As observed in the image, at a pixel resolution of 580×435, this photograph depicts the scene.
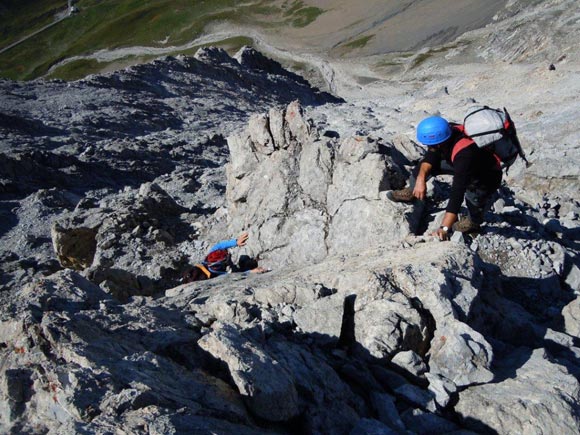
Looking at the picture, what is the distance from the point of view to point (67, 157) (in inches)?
1141

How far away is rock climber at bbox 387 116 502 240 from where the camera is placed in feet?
32.5

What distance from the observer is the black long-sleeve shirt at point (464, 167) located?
9898mm

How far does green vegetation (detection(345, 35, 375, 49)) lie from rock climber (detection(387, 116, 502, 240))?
3141 inches

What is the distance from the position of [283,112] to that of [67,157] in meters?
17.3

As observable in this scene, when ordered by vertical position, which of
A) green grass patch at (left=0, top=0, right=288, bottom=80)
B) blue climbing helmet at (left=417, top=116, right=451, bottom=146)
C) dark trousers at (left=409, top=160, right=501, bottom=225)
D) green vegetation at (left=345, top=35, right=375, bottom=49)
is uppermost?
green grass patch at (left=0, top=0, right=288, bottom=80)

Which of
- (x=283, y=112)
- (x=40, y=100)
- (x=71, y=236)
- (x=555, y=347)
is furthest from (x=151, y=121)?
(x=555, y=347)

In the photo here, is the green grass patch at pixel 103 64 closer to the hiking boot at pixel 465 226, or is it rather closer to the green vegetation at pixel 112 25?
the green vegetation at pixel 112 25

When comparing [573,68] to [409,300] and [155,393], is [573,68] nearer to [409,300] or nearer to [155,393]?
[409,300]

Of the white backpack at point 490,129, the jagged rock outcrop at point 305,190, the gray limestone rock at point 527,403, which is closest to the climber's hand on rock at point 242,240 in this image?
the jagged rock outcrop at point 305,190

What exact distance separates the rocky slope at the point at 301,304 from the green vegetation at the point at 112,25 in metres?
90.5

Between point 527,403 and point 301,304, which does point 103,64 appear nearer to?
point 301,304

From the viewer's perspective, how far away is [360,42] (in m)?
87.1

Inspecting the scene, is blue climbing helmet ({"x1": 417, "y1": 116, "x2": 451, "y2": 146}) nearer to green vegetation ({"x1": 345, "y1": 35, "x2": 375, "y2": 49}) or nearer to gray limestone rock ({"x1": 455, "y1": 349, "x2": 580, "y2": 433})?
gray limestone rock ({"x1": 455, "y1": 349, "x2": 580, "y2": 433})

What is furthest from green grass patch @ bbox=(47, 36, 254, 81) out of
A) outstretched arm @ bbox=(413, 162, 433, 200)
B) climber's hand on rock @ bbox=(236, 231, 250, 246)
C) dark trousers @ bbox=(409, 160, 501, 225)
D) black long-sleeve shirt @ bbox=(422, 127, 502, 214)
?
black long-sleeve shirt @ bbox=(422, 127, 502, 214)
